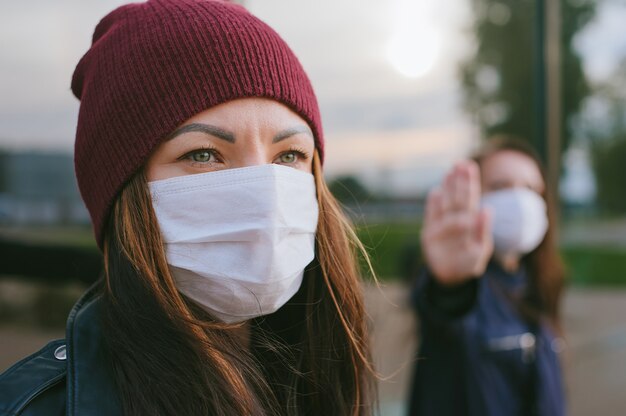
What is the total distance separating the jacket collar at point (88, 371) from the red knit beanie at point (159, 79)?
23 cm

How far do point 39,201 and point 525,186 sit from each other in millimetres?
2145

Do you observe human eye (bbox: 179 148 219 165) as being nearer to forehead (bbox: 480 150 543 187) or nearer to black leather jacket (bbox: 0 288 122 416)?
black leather jacket (bbox: 0 288 122 416)

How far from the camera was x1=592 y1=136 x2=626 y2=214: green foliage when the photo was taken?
17.8 feet

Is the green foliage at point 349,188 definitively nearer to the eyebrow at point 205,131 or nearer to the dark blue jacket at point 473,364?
the dark blue jacket at point 473,364

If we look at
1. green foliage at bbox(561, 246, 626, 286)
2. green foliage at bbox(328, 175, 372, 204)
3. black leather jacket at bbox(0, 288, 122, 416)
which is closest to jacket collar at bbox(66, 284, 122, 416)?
black leather jacket at bbox(0, 288, 122, 416)

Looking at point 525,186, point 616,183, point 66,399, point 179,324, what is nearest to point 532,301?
point 525,186

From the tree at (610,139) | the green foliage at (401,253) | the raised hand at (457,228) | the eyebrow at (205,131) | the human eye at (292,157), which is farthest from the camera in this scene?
the tree at (610,139)

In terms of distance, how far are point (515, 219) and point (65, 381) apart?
6.53 ft

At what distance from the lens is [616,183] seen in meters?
5.52

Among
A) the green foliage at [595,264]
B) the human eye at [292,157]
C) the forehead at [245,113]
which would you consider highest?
the forehead at [245,113]

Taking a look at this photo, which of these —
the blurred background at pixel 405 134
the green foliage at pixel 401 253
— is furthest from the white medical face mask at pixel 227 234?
the green foliage at pixel 401 253

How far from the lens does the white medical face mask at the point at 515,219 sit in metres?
2.56

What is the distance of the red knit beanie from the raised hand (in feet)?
3.02

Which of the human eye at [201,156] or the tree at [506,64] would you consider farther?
the tree at [506,64]
